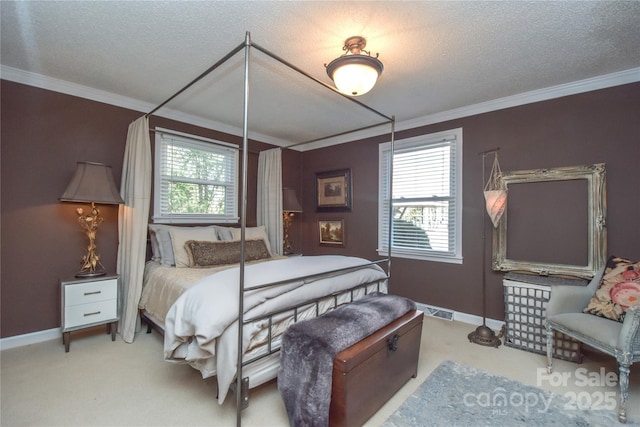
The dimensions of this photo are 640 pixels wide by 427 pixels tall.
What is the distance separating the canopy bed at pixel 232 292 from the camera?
65.2 inches

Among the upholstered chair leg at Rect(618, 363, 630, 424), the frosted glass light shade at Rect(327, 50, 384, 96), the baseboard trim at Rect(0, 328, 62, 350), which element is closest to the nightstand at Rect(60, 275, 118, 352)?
the baseboard trim at Rect(0, 328, 62, 350)

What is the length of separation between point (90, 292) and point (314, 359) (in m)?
2.33

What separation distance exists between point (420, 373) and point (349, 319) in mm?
946

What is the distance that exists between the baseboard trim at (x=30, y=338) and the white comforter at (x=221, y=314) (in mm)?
1854

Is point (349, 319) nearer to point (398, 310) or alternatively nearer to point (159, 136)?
point (398, 310)

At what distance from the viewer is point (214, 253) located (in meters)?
3.09

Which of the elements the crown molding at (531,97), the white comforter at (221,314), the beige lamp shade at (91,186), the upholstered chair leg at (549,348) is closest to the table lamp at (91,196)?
the beige lamp shade at (91,186)

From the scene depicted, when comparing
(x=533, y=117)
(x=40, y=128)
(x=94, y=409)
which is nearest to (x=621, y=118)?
(x=533, y=117)

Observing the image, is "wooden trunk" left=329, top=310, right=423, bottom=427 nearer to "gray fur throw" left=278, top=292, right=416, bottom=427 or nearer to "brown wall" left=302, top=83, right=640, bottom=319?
"gray fur throw" left=278, top=292, right=416, bottom=427

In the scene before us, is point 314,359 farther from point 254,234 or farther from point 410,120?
point 410,120

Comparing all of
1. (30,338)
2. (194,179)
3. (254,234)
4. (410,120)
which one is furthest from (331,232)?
(30,338)

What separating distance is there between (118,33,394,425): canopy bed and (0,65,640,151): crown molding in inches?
17.8

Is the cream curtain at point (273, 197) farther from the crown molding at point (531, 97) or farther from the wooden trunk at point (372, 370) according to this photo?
the wooden trunk at point (372, 370)

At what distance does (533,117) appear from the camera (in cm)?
298
